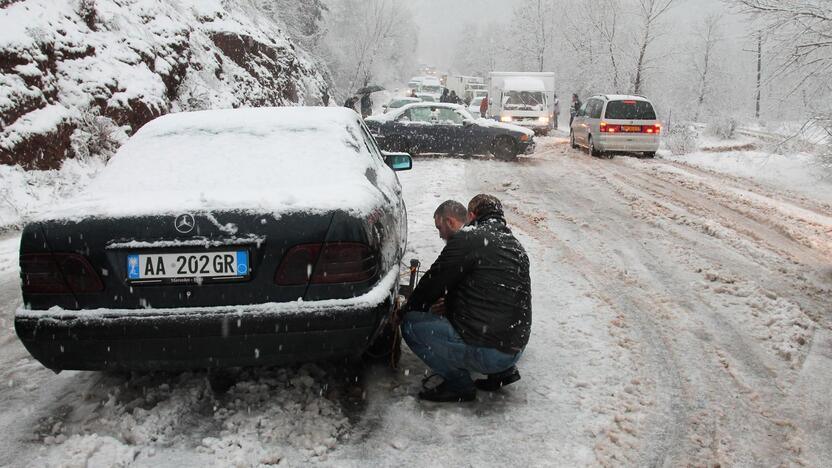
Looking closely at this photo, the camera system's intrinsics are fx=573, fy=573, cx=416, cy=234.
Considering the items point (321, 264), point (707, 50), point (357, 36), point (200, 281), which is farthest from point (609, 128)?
point (357, 36)

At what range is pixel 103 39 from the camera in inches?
450

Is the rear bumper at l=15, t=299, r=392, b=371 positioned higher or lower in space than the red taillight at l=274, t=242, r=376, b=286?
lower

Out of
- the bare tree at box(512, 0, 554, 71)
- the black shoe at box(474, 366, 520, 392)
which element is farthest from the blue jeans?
the bare tree at box(512, 0, 554, 71)

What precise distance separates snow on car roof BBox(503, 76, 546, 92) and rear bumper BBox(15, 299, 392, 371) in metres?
22.9

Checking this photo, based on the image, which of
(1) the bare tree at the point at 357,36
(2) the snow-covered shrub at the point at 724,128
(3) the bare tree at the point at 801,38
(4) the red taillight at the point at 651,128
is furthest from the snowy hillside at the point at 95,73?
(1) the bare tree at the point at 357,36

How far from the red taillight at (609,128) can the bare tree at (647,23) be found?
17.9 m

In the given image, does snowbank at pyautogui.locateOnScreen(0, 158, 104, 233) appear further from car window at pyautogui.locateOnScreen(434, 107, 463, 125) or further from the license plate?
car window at pyautogui.locateOnScreen(434, 107, 463, 125)

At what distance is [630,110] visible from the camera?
15.4 m

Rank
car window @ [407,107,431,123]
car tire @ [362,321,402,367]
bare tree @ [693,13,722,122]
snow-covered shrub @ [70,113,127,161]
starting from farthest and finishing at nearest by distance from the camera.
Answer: bare tree @ [693,13,722,122], car window @ [407,107,431,123], snow-covered shrub @ [70,113,127,161], car tire @ [362,321,402,367]

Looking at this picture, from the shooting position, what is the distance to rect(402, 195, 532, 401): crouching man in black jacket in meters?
2.94

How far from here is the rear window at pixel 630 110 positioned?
15.3m

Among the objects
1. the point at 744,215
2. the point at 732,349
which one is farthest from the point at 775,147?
the point at 732,349

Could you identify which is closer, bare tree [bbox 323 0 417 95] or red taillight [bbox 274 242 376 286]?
red taillight [bbox 274 242 376 286]

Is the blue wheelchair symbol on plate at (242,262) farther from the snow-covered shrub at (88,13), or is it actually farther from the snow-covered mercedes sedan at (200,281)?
the snow-covered shrub at (88,13)
